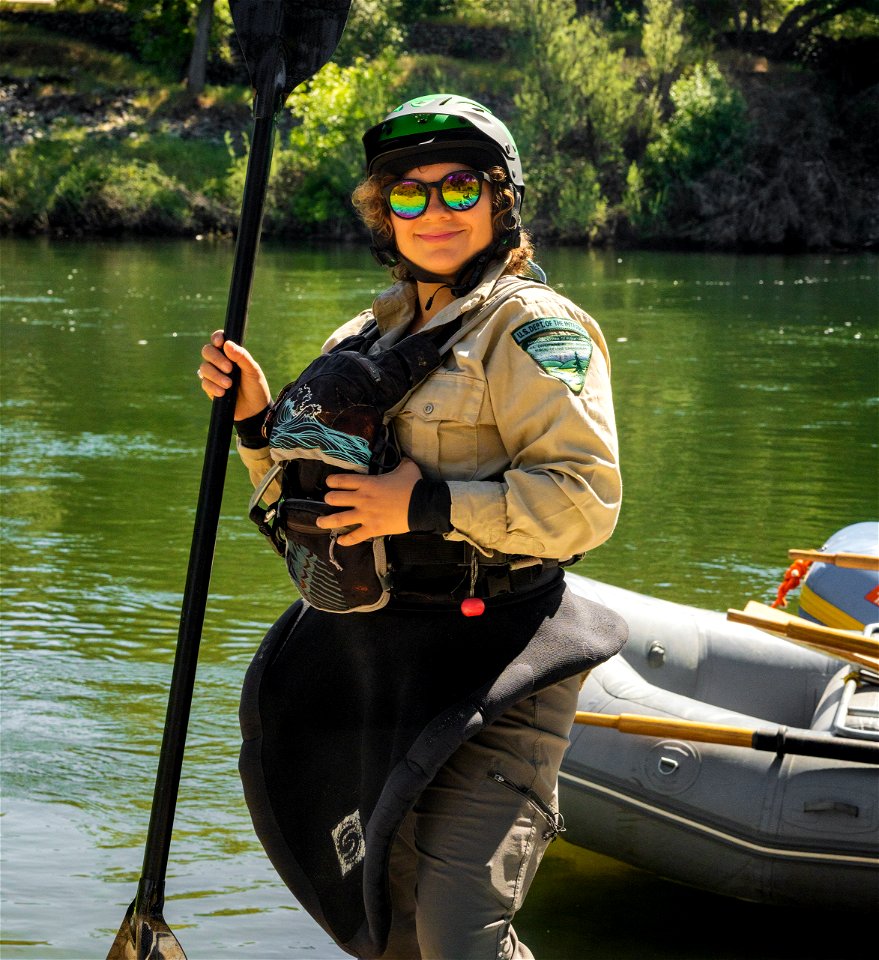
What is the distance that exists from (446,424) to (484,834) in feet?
1.86

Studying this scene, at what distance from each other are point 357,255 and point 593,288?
7.01m

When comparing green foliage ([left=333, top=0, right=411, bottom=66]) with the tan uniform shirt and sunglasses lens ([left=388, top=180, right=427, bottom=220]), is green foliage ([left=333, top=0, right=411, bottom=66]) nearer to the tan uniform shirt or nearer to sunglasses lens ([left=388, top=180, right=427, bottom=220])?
sunglasses lens ([left=388, top=180, right=427, bottom=220])

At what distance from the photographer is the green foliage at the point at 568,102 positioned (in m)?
29.7

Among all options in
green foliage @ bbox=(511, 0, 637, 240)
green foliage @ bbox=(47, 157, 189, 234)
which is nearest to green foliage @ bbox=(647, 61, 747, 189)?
green foliage @ bbox=(511, 0, 637, 240)

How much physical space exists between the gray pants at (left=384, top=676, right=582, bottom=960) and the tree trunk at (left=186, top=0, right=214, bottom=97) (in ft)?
115

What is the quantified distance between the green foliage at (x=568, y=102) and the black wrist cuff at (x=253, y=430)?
2729 cm

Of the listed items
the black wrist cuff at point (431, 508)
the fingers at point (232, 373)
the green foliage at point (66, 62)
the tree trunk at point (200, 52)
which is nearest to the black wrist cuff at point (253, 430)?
the fingers at point (232, 373)

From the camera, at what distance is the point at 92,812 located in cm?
443

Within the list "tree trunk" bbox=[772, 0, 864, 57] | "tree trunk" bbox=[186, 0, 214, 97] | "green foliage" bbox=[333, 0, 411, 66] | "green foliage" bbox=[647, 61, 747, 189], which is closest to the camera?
"green foliage" bbox=[647, 61, 747, 189]

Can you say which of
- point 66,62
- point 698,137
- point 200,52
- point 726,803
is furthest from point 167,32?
point 726,803

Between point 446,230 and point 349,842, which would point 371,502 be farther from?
point 349,842

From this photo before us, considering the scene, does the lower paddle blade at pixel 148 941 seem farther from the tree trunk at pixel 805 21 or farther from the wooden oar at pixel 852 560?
the tree trunk at pixel 805 21

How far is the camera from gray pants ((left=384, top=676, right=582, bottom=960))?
6.66 ft

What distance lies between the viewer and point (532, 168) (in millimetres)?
29578
